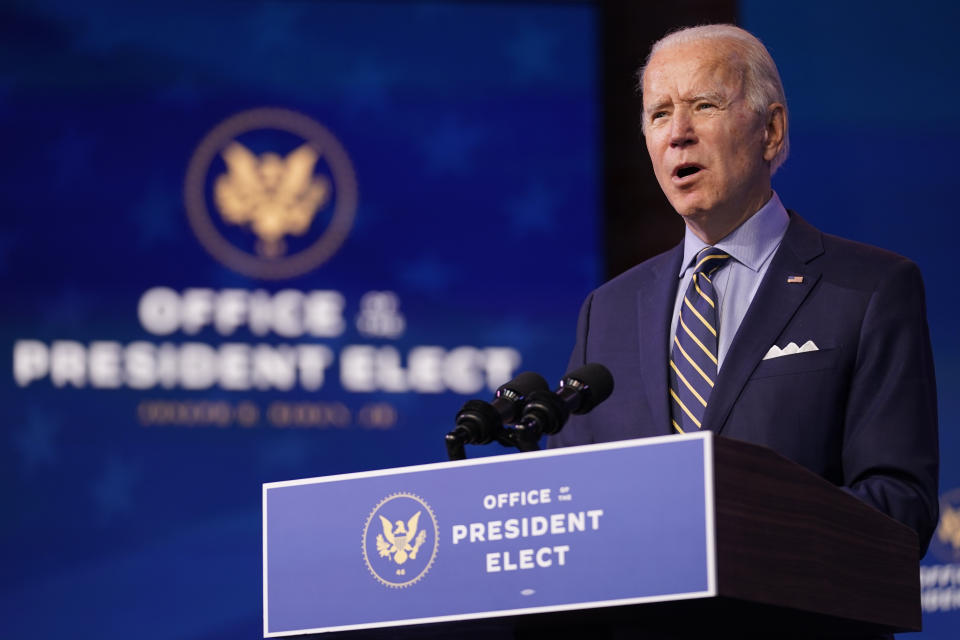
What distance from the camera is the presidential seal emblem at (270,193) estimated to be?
14.4 ft

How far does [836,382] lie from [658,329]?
29cm

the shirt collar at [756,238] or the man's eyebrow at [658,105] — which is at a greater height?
the man's eyebrow at [658,105]

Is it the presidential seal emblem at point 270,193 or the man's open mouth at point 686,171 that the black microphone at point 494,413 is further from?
the presidential seal emblem at point 270,193

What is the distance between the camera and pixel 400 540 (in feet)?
5.05

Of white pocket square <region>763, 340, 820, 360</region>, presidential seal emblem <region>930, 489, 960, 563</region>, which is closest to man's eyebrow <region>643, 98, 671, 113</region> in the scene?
white pocket square <region>763, 340, 820, 360</region>

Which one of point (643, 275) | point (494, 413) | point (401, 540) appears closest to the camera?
point (401, 540)

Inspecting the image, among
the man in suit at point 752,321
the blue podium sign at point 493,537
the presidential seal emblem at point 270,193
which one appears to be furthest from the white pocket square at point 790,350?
the presidential seal emblem at point 270,193

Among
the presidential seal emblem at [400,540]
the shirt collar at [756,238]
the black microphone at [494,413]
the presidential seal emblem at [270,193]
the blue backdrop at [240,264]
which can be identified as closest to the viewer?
the presidential seal emblem at [400,540]

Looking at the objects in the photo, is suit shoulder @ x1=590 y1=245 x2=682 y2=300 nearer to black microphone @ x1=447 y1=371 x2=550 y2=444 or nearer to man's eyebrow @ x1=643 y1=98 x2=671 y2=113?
man's eyebrow @ x1=643 y1=98 x2=671 y2=113

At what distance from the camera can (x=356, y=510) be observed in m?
1.58

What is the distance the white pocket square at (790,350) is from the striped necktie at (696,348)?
9cm

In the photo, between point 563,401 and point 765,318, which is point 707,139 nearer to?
point 765,318

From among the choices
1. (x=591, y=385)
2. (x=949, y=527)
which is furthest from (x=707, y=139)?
(x=949, y=527)

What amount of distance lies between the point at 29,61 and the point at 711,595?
3608mm
